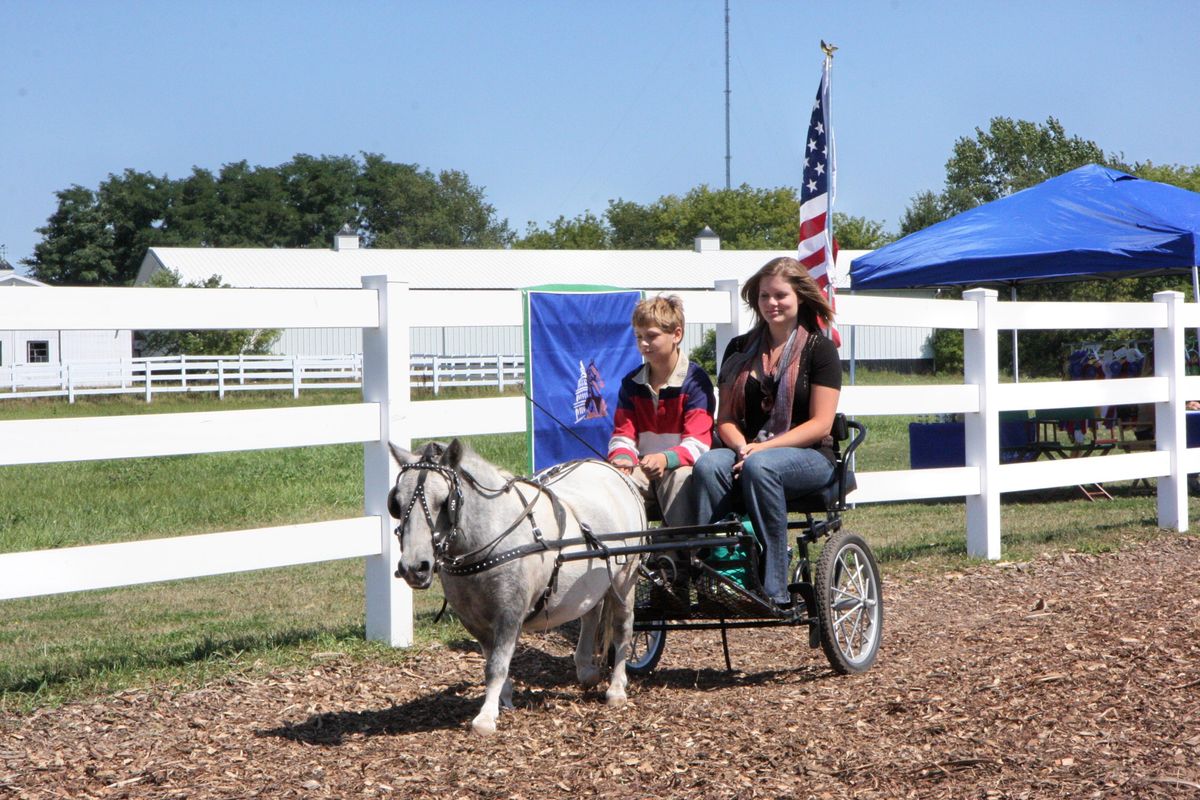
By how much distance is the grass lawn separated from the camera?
6.34m

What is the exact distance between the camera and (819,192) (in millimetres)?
9469

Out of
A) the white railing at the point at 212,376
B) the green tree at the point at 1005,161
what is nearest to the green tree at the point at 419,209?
the green tree at the point at 1005,161

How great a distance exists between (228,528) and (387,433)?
5804mm

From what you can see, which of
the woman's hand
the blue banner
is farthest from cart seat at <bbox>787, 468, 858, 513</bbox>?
the blue banner

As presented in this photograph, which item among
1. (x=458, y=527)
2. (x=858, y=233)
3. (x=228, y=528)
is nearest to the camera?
(x=458, y=527)

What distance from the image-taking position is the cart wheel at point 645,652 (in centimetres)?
619

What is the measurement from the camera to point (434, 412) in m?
6.75

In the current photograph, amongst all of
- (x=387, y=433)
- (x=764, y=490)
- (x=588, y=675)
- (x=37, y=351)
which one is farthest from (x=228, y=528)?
(x=37, y=351)

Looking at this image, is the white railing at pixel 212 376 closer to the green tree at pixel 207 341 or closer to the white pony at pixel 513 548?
the green tree at pixel 207 341

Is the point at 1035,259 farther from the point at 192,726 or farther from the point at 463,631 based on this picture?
the point at 192,726

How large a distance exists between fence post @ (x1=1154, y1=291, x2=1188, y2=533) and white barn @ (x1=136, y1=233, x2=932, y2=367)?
37.5 metres

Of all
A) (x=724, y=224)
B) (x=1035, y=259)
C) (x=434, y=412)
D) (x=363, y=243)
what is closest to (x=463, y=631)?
(x=434, y=412)

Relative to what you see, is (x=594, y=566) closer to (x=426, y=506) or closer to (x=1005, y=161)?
(x=426, y=506)

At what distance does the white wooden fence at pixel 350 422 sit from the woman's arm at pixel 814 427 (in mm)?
1555
